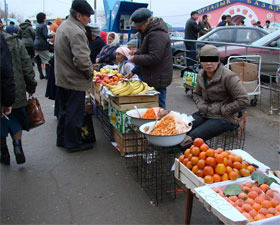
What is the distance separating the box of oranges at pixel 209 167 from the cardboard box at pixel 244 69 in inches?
163

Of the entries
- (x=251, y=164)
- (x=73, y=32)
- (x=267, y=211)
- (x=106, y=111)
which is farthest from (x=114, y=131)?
(x=267, y=211)

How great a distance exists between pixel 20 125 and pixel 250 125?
4307 mm

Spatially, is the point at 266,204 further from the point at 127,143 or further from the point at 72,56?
the point at 72,56

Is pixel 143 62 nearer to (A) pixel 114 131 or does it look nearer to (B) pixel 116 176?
(A) pixel 114 131

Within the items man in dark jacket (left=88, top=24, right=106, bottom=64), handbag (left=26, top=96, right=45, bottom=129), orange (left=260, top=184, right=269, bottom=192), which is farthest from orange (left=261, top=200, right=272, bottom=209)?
man in dark jacket (left=88, top=24, right=106, bottom=64)

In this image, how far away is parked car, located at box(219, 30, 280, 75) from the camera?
748 centimetres

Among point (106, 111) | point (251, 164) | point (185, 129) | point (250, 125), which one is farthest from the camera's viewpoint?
point (250, 125)

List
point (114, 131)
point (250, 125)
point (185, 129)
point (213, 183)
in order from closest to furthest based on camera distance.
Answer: point (213, 183) → point (185, 129) → point (114, 131) → point (250, 125)

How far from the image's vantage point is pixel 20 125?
13.0 ft

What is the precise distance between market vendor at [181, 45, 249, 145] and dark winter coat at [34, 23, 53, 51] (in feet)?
26.8

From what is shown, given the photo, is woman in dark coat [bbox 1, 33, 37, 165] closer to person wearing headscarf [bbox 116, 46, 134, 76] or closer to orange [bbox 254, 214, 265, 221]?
person wearing headscarf [bbox 116, 46, 134, 76]

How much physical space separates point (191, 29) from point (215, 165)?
Result: 9084 mm

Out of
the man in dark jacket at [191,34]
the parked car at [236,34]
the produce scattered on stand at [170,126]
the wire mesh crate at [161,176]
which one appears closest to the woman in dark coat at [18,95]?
the wire mesh crate at [161,176]

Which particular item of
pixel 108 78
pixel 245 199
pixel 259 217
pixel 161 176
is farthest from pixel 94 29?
pixel 259 217
